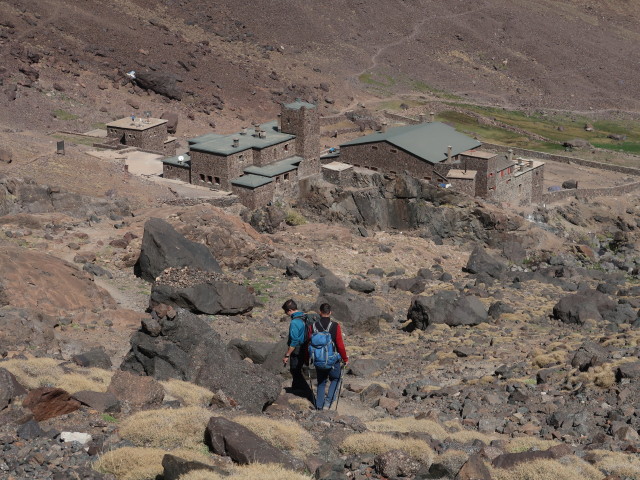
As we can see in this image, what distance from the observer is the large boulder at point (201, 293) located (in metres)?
30.8

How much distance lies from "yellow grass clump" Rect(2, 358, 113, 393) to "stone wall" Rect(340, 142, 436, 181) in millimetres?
39656

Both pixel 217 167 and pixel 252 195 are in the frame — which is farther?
pixel 217 167

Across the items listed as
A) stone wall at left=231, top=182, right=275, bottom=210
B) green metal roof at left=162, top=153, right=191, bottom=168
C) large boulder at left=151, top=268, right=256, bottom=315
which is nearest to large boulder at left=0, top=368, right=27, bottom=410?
large boulder at left=151, top=268, right=256, bottom=315

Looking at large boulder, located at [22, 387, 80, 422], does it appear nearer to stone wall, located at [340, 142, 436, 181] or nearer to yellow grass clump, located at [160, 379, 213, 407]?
yellow grass clump, located at [160, 379, 213, 407]

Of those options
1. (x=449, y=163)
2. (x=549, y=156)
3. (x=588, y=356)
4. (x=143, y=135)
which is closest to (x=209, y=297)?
(x=588, y=356)

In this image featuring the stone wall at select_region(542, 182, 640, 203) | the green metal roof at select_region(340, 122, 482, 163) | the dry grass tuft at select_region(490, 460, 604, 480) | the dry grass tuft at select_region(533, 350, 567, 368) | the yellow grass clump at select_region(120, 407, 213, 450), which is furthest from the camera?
the stone wall at select_region(542, 182, 640, 203)

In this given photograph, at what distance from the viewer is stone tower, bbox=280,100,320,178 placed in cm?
5678

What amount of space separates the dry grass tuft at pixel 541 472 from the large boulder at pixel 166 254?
19.5 m

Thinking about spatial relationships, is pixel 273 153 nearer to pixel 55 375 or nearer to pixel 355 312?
pixel 355 312

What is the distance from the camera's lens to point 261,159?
180 feet

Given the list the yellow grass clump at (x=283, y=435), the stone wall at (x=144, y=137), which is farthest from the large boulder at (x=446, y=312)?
the stone wall at (x=144, y=137)

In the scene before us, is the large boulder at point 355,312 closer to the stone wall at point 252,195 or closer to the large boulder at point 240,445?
the large boulder at point 240,445

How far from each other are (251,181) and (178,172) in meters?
5.23

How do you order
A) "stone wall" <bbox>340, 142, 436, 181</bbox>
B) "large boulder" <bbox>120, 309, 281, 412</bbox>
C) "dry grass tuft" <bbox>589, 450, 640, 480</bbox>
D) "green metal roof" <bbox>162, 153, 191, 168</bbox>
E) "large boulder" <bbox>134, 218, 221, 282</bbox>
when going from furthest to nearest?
1. "stone wall" <bbox>340, 142, 436, 181</bbox>
2. "green metal roof" <bbox>162, 153, 191, 168</bbox>
3. "large boulder" <bbox>134, 218, 221, 282</bbox>
4. "large boulder" <bbox>120, 309, 281, 412</bbox>
5. "dry grass tuft" <bbox>589, 450, 640, 480</bbox>
